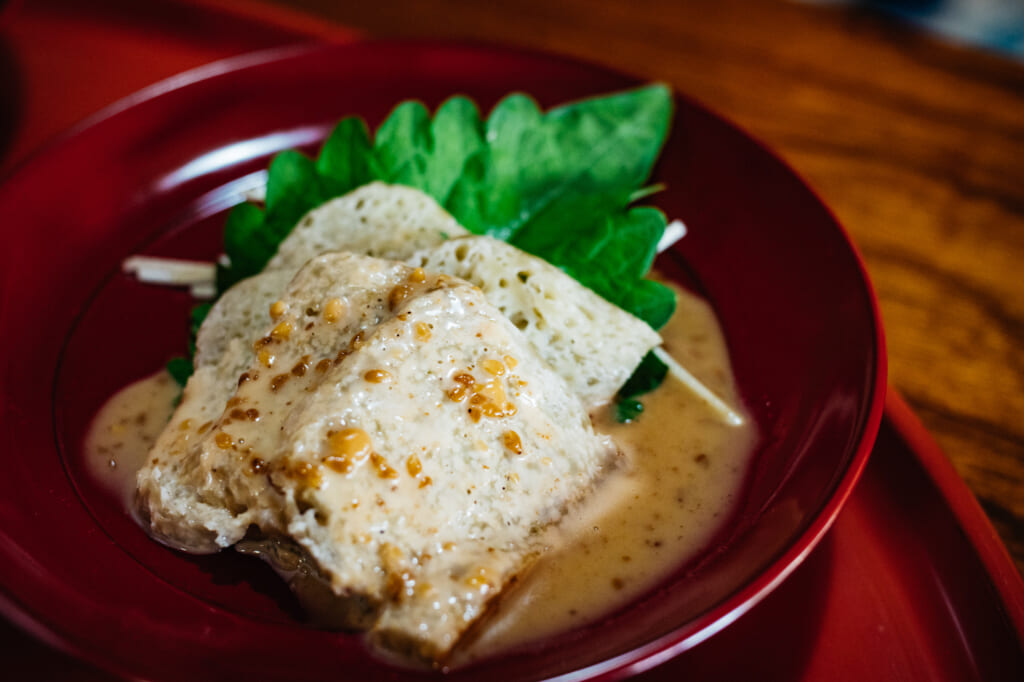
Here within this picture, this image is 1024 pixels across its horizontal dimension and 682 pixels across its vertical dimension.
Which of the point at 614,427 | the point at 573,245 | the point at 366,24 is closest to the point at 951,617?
the point at 614,427

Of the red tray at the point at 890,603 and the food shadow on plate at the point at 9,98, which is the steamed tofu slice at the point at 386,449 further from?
the food shadow on plate at the point at 9,98

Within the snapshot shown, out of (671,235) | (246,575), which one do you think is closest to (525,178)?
(671,235)

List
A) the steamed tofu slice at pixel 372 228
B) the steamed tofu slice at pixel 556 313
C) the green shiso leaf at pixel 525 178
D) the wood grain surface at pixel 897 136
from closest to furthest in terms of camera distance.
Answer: the steamed tofu slice at pixel 556 313
the steamed tofu slice at pixel 372 228
the green shiso leaf at pixel 525 178
the wood grain surface at pixel 897 136

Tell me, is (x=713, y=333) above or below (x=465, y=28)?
below

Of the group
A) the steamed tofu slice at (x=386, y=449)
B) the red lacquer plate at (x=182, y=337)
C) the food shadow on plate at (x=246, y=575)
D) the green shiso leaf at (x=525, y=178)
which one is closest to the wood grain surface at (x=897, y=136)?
the red lacquer plate at (x=182, y=337)

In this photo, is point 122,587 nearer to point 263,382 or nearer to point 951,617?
point 263,382

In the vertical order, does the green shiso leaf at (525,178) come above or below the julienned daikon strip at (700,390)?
above
